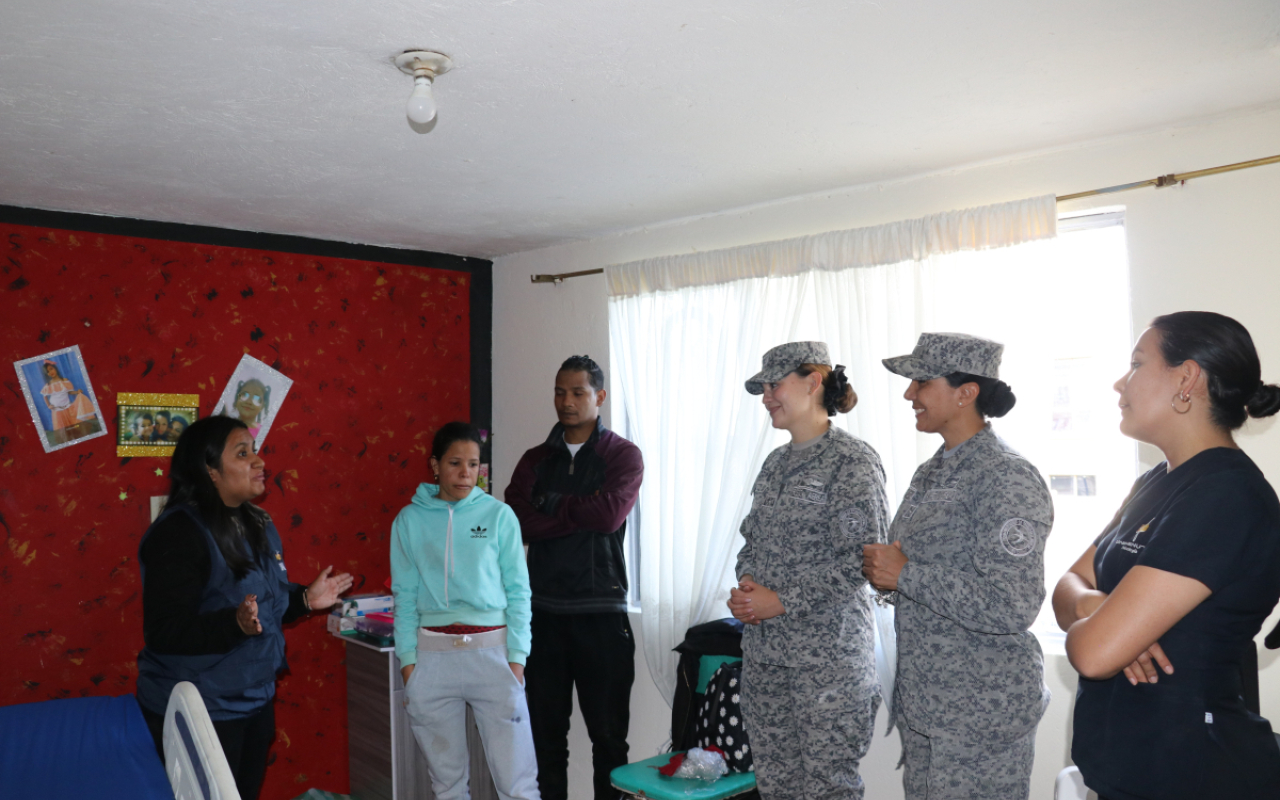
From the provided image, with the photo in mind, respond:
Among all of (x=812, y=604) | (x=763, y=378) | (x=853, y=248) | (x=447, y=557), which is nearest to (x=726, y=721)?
(x=812, y=604)

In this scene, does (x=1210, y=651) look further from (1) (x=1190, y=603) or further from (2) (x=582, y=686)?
(2) (x=582, y=686)

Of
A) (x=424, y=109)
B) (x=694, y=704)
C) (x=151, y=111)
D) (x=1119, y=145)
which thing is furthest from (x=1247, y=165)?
(x=151, y=111)

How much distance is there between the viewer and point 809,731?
2.35m

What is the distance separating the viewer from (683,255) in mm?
3506

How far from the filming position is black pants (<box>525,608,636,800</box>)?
335cm

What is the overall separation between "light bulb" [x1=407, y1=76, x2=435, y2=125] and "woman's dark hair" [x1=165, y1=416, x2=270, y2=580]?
3.72ft

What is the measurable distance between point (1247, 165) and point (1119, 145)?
34 centimetres

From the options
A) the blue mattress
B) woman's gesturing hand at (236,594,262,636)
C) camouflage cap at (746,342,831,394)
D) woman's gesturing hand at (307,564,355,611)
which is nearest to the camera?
the blue mattress

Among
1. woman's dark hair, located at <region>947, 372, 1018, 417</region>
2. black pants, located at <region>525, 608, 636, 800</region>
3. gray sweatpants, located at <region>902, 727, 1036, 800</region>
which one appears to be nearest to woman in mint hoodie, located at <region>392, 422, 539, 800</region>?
black pants, located at <region>525, 608, 636, 800</region>

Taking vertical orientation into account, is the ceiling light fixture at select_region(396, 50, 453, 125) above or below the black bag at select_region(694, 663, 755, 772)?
above

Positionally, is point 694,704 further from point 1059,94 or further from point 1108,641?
point 1059,94

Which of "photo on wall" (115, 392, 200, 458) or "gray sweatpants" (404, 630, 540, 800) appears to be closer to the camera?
"gray sweatpants" (404, 630, 540, 800)

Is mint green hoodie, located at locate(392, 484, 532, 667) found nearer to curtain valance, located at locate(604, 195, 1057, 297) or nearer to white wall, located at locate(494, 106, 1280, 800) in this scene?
white wall, located at locate(494, 106, 1280, 800)

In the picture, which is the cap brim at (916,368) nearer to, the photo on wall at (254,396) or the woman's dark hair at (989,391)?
the woman's dark hair at (989,391)
